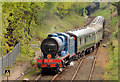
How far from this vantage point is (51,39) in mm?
20484

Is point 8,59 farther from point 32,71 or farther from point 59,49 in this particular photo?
point 59,49

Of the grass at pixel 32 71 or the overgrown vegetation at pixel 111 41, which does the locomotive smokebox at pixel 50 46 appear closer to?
the grass at pixel 32 71

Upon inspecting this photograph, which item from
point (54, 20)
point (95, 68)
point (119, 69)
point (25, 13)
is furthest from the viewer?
point (54, 20)

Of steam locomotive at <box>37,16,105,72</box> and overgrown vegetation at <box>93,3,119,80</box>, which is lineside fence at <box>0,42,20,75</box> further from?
overgrown vegetation at <box>93,3,119,80</box>

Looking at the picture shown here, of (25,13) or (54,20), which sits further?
(54,20)

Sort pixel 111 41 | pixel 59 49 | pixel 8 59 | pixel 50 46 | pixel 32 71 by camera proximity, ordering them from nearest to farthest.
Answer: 1. pixel 50 46
2. pixel 59 49
3. pixel 32 71
4. pixel 8 59
5. pixel 111 41

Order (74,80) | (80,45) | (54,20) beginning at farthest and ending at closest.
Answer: (54,20), (80,45), (74,80)

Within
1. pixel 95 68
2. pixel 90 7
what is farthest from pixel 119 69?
pixel 90 7

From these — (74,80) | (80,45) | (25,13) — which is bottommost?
(74,80)

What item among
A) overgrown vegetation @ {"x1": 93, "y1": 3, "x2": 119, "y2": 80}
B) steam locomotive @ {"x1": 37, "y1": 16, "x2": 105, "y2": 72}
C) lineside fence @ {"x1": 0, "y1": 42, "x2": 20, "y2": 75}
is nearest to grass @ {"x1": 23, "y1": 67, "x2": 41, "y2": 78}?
steam locomotive @ {"x1": 37, "y1": 16, "x2": 105, "y2": 72}

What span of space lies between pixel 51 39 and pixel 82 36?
23.1ft

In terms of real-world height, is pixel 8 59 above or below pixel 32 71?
above

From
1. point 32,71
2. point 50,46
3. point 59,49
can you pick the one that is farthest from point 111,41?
point 50,46

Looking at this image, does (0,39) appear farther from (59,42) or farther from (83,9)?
(83,9)
